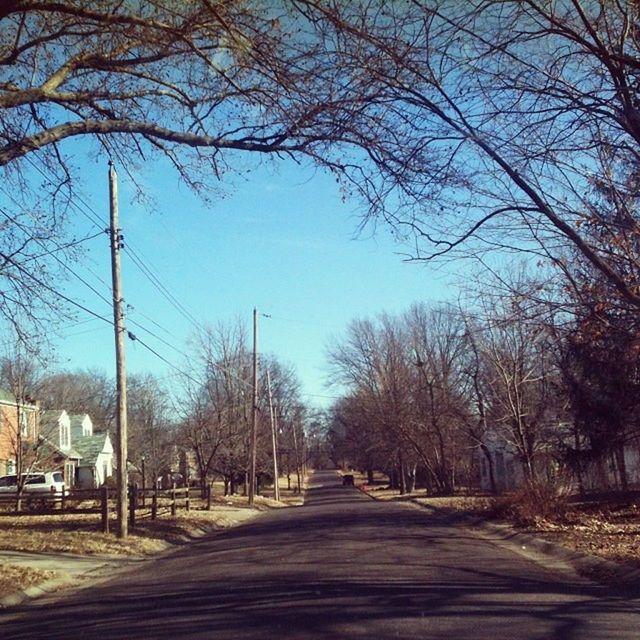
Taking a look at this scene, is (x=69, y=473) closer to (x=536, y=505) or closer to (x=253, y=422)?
(x=253, y=422)

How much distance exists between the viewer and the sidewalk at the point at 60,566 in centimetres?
1286

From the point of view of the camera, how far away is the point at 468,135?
10.2 meters

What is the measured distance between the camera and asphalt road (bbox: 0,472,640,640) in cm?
814

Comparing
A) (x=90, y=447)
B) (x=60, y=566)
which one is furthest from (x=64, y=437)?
(x=60, y=566)

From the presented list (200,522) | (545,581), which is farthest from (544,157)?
(200,522)

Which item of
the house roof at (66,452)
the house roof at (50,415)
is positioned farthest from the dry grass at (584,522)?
the house roof at (66,452)

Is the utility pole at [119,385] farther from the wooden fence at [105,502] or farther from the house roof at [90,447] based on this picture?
the house roof at [90,447]

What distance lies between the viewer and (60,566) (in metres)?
16.5

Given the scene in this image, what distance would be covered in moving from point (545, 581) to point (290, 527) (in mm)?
14221

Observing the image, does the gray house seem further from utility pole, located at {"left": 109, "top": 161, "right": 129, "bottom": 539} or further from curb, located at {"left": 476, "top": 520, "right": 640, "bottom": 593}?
curb, located at {"left": 476, "top": 520, "right": 640, "bottom": 593}

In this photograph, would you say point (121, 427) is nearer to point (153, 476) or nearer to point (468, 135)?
point (468, 135)

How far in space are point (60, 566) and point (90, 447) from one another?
57403 mm

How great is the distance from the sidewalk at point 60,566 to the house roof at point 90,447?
52930mm

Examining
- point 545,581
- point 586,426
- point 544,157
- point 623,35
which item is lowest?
point 545,581
